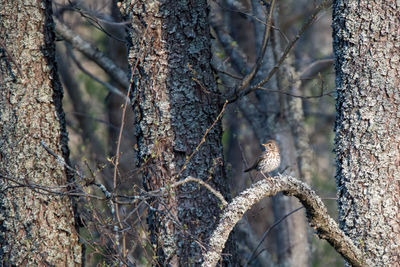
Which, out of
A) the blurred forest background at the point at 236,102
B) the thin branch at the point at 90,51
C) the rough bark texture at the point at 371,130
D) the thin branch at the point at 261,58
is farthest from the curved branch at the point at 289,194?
the thin branch at the point at 90,51

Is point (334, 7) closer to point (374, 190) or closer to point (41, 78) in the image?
point (374, 190)

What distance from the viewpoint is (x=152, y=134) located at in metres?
4.84

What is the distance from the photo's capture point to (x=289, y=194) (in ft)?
12.1

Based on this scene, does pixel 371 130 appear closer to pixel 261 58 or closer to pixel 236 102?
pixel 261 58

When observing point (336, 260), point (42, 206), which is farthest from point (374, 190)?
point (336, 260)

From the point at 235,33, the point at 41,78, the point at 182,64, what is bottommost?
the point at 41,78

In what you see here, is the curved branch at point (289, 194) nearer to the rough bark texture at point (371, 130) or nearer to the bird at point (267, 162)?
the rough bark texture at point (371, 130)

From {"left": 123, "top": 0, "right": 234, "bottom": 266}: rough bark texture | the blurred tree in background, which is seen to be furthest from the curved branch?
{"left": 123, "top": 0, "right": 234, "bottom": 266}: rough bark texture

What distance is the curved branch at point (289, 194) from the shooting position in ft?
10.9

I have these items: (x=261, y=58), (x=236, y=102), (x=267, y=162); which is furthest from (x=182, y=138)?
(x=236, y=102)

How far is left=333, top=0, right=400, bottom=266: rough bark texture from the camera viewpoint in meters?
3.92

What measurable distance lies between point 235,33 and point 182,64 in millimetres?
7145

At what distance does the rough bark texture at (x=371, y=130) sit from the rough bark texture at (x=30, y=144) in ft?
9.38

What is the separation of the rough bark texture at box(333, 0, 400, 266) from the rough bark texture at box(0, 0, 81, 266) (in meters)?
2.86
